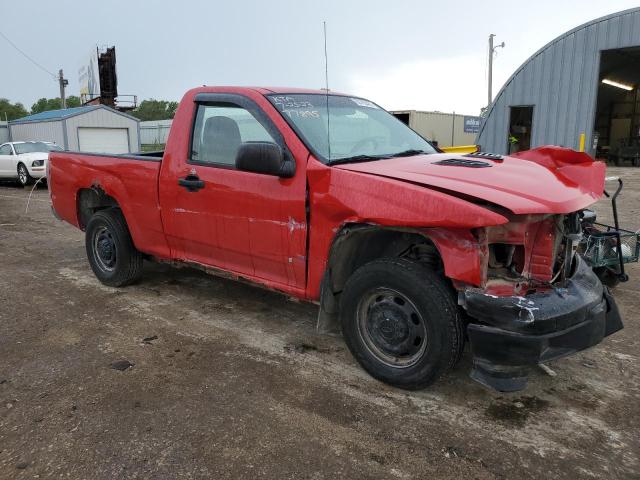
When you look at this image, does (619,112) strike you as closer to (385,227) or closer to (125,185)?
(125,185)

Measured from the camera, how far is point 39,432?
2.84 metres

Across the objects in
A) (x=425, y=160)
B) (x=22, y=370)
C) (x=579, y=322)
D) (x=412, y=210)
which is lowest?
(x=22, y=370)

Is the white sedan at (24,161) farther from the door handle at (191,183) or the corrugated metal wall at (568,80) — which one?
the corrugated metal wall at (568,80)

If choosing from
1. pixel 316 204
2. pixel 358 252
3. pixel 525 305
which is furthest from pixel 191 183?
pixel 525 305

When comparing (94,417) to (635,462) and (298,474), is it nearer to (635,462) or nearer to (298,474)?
(298,474)

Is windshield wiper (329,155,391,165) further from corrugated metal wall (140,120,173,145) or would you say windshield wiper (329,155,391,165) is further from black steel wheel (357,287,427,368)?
corrugated metal wall (140,120,173,145)

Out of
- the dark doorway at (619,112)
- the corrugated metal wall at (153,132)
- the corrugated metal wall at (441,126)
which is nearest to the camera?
the dark doorway at (619,112)

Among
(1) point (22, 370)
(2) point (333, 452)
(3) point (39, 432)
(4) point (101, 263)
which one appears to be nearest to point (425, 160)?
(2) point (333, 452)

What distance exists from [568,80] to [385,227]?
18.2 metres

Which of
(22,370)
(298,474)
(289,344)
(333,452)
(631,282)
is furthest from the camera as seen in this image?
(631,282)

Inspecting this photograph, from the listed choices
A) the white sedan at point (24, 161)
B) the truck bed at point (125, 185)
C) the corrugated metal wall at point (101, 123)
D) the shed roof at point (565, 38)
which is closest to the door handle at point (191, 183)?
the truck bed at point (125, 185)

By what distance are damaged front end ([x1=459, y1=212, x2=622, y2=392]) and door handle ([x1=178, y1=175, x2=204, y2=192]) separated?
87.9 inches

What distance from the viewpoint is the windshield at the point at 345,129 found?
3592mm

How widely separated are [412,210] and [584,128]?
1784 centimetres
